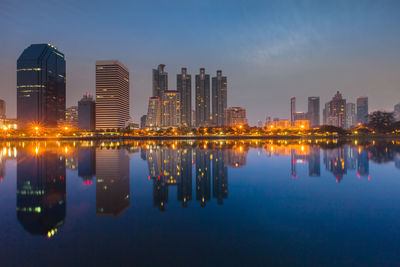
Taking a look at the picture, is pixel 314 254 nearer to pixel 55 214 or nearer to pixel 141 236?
pixel 141 236

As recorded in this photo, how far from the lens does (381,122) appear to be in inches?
5591

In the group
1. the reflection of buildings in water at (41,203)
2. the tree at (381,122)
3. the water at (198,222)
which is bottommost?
the water at (198,222)

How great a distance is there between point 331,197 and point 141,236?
12.1 metres

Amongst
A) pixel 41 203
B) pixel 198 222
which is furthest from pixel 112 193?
pixel 198 222

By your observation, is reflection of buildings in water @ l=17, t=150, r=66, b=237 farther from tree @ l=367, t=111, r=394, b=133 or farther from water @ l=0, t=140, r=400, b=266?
tree @ l=367, t=111, r=394, b=133

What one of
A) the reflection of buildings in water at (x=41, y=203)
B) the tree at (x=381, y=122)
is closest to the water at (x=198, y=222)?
the reflection of buildings in water at (x=41, y=203)

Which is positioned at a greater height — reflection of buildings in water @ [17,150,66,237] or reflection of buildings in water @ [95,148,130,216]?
reflection of buildings in water @ [17,150,66,237]

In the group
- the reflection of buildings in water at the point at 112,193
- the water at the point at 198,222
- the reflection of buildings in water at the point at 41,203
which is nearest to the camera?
the water at the point at 198,222

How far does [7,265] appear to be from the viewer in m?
6.83

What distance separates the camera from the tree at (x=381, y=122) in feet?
459

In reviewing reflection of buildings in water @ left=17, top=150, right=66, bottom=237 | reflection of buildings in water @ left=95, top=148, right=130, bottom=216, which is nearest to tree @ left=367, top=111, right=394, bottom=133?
reflection of buildings in water @ left=95, top=148, right=130, bottom=216

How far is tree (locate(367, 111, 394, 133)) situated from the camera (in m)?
140

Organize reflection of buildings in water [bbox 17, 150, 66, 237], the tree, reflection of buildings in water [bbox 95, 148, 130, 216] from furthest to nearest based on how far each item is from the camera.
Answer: the tree
reflection of buildings in water [bbox 95, 148, 130, 216]
reflection of buildings in water [bbox 17, 150, 66, 237]

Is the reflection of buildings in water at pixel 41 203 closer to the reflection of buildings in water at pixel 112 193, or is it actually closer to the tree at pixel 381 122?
the reflection of buildings in water at pixel 112 193
